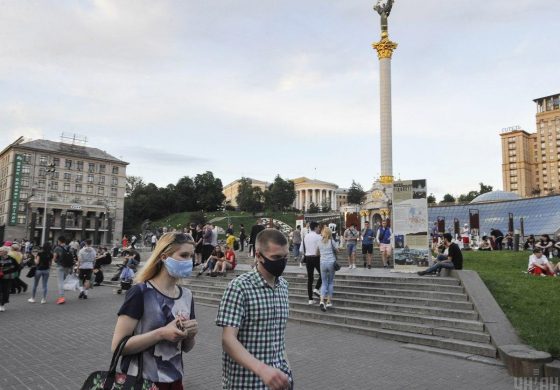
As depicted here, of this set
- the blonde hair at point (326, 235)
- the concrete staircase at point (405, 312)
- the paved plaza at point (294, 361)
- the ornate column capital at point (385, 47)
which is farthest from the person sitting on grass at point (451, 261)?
Answer: the ornate column capital at point (385, 47)

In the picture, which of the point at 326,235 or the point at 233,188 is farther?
the point at 233,188

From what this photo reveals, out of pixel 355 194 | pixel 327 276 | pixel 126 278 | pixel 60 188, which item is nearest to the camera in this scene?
pixel 327 276

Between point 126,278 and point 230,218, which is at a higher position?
point 230,218

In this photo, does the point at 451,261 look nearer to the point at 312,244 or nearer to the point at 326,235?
the point at 326,235

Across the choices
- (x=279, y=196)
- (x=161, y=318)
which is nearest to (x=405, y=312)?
(x=161, y=318)

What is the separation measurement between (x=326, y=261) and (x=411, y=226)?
5.43 metres

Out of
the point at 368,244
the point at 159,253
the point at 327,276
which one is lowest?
the point at 327,276

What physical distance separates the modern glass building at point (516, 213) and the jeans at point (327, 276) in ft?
170

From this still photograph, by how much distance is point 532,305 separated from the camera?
9.50 metres

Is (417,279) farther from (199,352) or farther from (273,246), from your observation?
(273,246)

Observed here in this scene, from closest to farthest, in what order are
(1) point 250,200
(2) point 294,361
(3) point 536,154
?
1. (2) point 294,361
2. (1) point 250,200
3. (3) point 536,154

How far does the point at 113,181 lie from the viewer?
→ 3593 inches

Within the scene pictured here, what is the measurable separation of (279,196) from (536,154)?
311ft

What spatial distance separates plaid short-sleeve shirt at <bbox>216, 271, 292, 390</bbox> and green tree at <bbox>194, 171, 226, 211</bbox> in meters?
116
